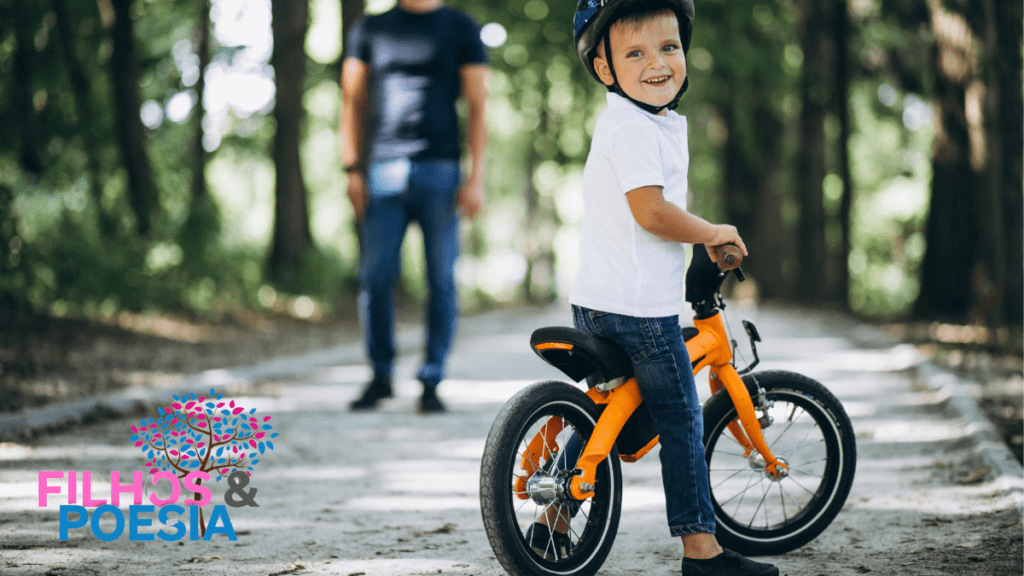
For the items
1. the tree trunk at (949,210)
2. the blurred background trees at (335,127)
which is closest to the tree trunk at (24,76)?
the blurred background trees at (335,127)

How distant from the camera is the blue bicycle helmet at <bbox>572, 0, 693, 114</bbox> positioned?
302 cm

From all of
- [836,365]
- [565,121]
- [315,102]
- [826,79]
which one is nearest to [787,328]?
[836,365]

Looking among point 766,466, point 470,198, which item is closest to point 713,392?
point 766,466

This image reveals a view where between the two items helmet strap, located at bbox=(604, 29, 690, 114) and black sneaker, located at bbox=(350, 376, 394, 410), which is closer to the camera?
helmet strap, located at bbox=(604, 29, 690, 114)

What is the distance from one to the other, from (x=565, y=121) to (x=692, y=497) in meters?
22.7

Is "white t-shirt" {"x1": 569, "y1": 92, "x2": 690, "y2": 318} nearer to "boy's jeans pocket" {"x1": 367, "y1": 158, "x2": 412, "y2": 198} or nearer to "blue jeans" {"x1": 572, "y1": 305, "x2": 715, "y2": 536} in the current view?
"blue jeans" {"x1": 572, "y1": 305, "x2": 715, "y2": 536}

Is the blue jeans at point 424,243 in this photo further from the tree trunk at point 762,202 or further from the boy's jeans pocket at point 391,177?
the tree trunk at point 762,202

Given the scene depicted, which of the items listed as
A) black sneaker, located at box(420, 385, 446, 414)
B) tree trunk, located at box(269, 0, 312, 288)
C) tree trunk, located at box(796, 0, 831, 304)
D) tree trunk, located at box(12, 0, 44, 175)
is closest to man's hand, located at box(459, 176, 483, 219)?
black sneaker, located at box(420, 385, 446, 414)

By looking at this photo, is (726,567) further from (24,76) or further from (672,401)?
(24,76)

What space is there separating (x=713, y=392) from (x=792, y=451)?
0.40 metres

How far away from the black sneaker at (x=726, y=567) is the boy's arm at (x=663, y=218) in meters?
0.95

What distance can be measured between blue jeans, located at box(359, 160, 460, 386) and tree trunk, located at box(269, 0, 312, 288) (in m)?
8.60

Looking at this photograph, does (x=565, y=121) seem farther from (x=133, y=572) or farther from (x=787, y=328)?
(x=133, y=572)

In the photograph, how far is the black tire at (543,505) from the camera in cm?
284
